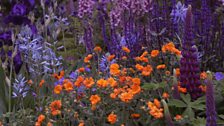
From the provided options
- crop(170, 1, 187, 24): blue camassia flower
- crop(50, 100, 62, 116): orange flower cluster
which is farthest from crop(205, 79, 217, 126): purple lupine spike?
crop(170, 1, 187, 24): blue camassia flower

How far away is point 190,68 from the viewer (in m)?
2.60

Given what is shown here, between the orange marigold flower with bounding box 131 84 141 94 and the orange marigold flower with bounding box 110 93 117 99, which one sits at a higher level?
the orange marigold flower with bounding box 131 84 141 94

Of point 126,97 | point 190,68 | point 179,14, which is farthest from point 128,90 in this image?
point 179,14

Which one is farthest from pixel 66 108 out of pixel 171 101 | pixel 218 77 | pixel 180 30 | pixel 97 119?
pixel 180 30

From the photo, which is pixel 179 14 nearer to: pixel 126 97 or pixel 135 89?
pixel 135 89

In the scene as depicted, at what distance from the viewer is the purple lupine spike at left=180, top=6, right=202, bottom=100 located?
2.58 m

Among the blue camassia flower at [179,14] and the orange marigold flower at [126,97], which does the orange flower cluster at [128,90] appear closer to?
the orange marigold flower at [126,97]

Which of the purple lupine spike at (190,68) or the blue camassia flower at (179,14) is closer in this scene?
the purple lupine spike at (190,68)

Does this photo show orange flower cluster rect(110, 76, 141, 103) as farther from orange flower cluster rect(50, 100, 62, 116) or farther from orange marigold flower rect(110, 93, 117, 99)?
orange flower cluster rect(50, 100, 62, 116)

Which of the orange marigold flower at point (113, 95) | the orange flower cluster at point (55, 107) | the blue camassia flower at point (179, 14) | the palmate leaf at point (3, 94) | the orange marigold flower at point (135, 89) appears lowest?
the palmate leaf at point (3, 94)

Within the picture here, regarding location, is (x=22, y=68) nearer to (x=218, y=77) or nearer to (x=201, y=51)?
(x=201, y=51)

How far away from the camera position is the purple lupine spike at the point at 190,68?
258 cm

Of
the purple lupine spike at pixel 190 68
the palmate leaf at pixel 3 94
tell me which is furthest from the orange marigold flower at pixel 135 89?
the palmate leaf at pixel 3 94

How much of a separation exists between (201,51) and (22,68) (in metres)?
1.44
